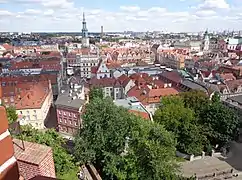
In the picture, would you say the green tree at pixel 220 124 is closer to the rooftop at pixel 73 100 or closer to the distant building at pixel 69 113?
the distant building at pixel 69 113

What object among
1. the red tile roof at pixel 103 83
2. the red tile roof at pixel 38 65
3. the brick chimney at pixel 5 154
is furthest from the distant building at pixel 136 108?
the red tile roof at pixel 38 65

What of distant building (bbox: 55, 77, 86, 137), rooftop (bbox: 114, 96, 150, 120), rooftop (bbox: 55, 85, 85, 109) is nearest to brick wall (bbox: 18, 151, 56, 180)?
rooftop (bbox: 114, 96, 150, 120)

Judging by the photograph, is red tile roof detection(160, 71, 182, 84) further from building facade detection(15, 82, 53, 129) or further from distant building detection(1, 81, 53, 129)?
building facade detection(15, 82, 53, 129)

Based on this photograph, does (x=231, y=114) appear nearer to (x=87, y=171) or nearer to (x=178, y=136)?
(x=178, y=136)

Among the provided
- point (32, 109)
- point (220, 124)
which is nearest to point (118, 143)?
point (220, 124)

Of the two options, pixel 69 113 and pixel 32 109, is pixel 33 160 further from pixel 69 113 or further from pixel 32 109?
pixel 32 109
